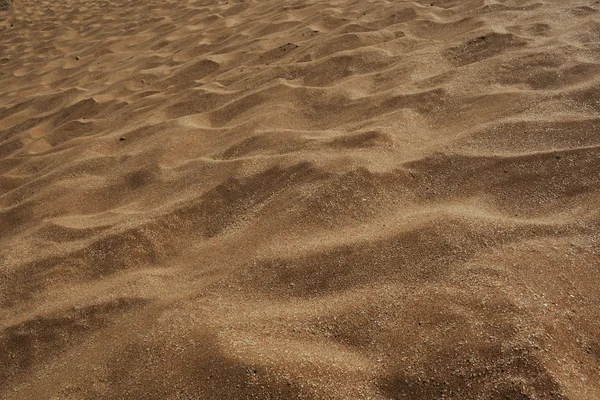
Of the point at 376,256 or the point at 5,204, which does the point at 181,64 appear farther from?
the point at 376,256

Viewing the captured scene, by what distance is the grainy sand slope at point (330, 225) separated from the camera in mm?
1184

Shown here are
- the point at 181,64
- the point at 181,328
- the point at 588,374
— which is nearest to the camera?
the point at 588,374

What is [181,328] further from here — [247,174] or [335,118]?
[335,118]

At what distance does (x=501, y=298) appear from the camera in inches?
48.7

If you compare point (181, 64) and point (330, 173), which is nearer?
point (330, 173)

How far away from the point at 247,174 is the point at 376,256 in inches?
30.4

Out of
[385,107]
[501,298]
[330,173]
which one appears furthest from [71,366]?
[385,107]

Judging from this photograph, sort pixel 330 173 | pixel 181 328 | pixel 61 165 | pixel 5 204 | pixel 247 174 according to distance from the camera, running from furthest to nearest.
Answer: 1. pixel 61 165
2. pixel 5 204
3. pixel 247 174
4. pixel 330 173
5. pixel 181 328

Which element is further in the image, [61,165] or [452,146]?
[61,165]

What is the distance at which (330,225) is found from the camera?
167 cm

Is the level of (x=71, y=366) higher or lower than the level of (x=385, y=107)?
lower

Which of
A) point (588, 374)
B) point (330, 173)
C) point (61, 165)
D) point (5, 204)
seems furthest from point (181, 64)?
point (588, 374)

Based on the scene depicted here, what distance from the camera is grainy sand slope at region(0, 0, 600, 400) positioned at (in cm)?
118

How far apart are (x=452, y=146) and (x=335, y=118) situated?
2.18 ft
